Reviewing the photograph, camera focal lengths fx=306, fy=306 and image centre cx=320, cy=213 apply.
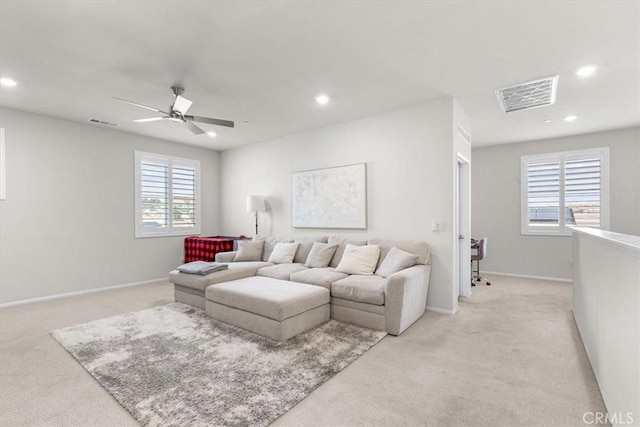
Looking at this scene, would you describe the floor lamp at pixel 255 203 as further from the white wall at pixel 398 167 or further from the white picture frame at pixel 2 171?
the white picture frame at pixel 2 171

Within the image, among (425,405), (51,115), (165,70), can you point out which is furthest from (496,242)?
(51,115)

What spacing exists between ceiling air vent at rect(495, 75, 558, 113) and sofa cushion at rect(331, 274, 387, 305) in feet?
8.62

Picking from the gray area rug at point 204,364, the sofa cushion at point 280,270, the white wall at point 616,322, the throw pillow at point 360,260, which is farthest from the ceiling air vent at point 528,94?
the sofa cushion at point 280,270

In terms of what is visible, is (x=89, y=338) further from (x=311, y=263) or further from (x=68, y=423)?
(x=311, y=263)

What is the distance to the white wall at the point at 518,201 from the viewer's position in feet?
16.6

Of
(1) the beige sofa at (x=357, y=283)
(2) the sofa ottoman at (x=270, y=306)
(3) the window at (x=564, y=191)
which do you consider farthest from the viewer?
(3) the window at (x=564, y=191)

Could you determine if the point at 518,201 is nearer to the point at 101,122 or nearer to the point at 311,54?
the point at 311,54

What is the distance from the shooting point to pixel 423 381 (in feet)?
7.36

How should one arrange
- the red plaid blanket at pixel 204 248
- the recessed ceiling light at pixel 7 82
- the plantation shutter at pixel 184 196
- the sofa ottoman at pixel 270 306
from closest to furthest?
the sofa ottoman at pixel 270 306
the recessed ceiling light at pixel 7 82
the red plaid blanket at pixel 204 248
the plantation shutter at pixel 184 196

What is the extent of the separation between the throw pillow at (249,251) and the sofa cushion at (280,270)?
694 mm

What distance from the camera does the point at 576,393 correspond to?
209cm

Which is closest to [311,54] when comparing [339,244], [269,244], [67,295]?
[339,244]

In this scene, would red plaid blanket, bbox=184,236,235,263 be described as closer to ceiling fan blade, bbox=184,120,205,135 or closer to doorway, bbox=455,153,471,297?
ceiling fan blade, bbox=184,120,205,135

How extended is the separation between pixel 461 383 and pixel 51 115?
19.8 feet
